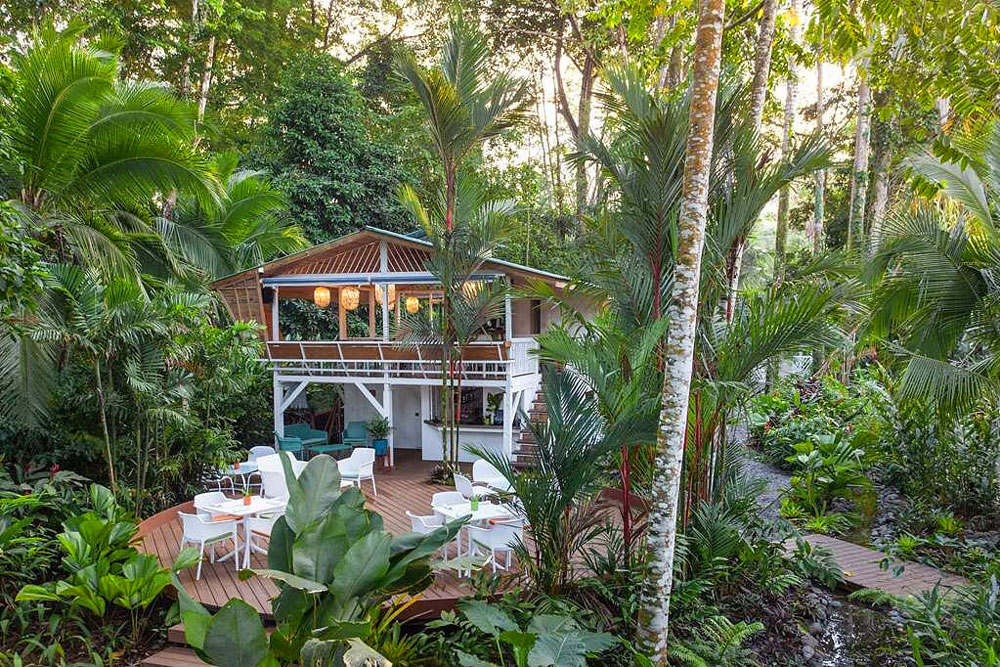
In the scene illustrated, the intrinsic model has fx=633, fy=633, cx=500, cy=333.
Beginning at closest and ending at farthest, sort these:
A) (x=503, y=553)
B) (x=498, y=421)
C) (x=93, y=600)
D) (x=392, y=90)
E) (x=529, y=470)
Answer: (x=529, y=470) < (x=93, y=600) < (x=503, y=553) < (x=498, y=421) < (x=392, y=90)

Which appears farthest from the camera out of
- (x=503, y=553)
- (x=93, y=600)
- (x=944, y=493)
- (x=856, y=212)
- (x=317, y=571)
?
(x=856, y=212)

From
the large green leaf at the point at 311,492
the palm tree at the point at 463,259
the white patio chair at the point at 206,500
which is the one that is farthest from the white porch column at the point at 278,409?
the large green leaf at the point at 311,492

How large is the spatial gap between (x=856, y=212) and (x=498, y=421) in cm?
1198

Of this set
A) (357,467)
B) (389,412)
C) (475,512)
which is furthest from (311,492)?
(389,412)

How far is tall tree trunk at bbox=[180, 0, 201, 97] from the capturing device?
1392cm

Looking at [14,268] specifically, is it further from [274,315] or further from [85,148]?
[274,315]

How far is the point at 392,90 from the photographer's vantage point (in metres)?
21.9

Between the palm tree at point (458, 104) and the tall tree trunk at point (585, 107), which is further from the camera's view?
the tall tree trunk at point (585, 107)

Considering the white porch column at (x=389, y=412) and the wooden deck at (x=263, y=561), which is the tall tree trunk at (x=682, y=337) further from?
the white porch column at (x=389, y=412)

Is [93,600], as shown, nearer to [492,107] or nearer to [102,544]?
[102,544]

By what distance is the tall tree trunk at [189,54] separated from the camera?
1392cm

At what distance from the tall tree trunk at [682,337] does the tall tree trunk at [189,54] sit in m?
12.8

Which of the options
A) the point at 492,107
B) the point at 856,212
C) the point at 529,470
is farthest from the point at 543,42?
the point at 529,470

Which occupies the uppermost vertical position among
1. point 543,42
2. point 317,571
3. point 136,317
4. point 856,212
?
point 543,42
